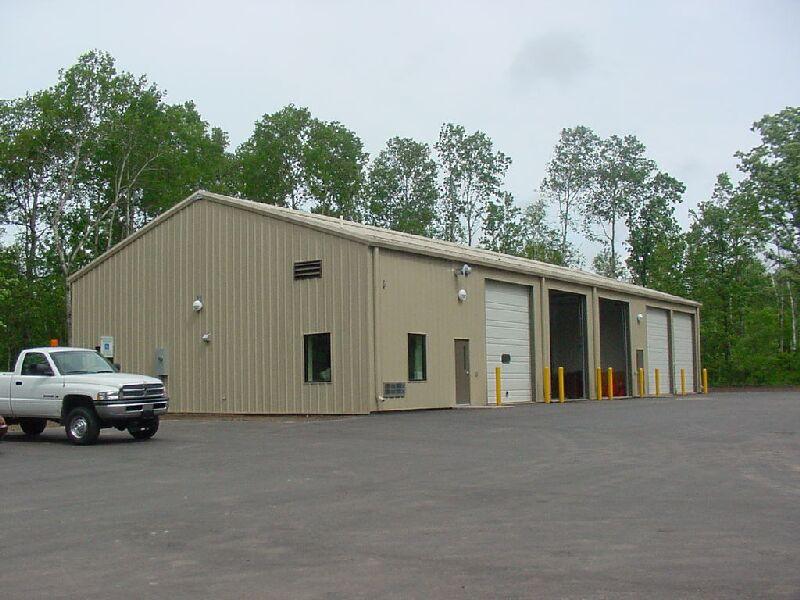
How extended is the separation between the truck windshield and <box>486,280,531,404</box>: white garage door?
13.5m

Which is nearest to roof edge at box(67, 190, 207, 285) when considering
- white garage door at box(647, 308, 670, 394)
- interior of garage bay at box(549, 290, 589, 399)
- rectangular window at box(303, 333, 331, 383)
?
rectangular window at box(303, 333, 331, 383)

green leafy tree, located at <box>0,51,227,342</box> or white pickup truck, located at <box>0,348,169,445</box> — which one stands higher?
green leafy tree, located at <box>0,51,227,342</box>

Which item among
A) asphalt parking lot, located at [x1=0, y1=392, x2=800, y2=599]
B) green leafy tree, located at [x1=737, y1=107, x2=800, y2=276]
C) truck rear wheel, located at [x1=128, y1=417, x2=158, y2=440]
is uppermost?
green leafy tree, located at [x1=737, y1=107, x2=800, y2=276]

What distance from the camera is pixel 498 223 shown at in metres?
66.7

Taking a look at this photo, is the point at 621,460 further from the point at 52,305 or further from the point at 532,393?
the point at 52,305

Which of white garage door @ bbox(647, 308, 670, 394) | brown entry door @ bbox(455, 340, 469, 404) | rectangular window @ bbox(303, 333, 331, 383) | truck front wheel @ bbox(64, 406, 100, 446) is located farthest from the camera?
white garage door @ bbox(647, 308, 670, 394)

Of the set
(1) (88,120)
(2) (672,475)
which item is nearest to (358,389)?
(2) (672,475)

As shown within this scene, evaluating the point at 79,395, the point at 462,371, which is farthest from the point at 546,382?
the point at 79,395

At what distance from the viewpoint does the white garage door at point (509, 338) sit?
30.4 metres

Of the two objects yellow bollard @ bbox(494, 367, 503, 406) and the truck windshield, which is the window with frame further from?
yellow bollard @ bbox(494, 367, 503, 406)

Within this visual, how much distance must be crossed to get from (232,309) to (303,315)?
Answer: 2.78 meters

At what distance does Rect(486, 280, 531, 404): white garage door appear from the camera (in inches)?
1197

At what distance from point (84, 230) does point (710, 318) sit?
1531 inches

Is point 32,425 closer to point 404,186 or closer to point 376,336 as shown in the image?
point 376,336
